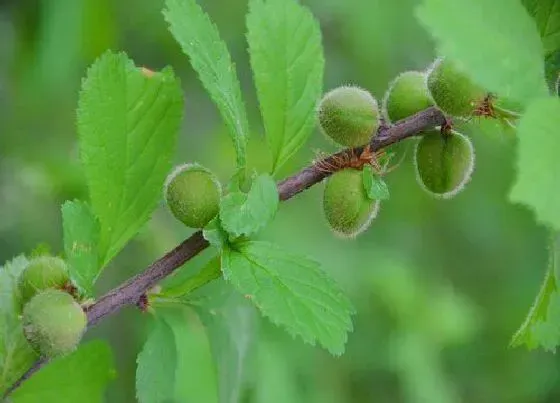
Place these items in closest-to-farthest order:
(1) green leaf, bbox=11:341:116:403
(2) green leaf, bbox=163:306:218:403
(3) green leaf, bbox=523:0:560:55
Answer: (3) green leaf, bbox=523:0:560:55
(1) green leaf, bbox=11:341:116:403
(2) green leaf, bbox=163:306:218:403

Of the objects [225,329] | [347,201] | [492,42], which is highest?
[492,42]

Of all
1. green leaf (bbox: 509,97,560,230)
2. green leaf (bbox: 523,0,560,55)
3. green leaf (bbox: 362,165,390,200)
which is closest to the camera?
green leaf (bbox: 509,97,560,230)

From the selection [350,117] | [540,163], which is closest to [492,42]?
[540,163]

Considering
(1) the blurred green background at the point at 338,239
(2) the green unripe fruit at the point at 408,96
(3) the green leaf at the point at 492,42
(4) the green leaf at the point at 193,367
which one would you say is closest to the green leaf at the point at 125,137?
(2) the green unripe fruit at the point at 408,96

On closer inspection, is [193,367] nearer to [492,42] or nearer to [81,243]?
[81,243]

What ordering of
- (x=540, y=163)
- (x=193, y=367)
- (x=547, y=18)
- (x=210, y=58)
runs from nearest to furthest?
(x=540, y=163) < (x=547, y=18) < (x=210, y=58) < (x=193, y=367)

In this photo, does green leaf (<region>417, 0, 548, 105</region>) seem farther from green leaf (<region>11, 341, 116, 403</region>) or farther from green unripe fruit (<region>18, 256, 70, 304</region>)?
green leaf (<region>11, 341, 116, 403</region>)

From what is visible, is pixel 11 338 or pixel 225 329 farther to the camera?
pixel 225 329

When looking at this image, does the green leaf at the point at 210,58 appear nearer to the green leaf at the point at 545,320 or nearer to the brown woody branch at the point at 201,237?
the brown woody branch at the point at 201,237

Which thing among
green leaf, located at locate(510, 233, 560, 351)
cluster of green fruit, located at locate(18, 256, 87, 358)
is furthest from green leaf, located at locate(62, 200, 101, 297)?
green leaf, located at locate(510, 233, 560, 351)
